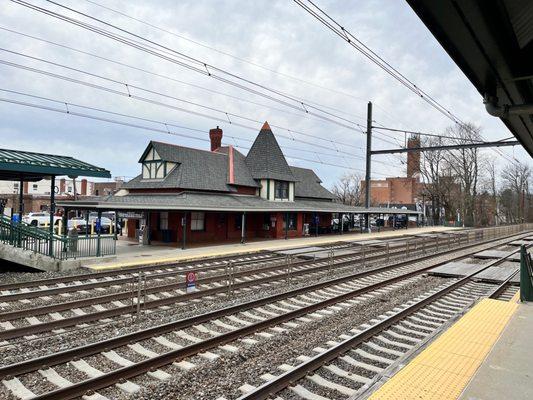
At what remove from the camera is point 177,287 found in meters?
13.4

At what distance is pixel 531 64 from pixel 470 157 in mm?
75136

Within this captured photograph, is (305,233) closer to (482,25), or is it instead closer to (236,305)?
(236,305)

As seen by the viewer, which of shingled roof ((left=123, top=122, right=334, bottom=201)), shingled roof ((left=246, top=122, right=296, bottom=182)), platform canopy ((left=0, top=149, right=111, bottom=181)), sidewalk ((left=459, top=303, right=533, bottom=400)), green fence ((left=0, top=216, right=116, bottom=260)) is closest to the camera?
sidewalk ((left=459, top=303, right=533, bottom=400))

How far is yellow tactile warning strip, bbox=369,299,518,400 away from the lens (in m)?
5.08

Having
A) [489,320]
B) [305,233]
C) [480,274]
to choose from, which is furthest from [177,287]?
[305,233]

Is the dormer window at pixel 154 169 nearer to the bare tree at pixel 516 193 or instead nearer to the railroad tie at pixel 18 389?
the railroad tie at pixel 18 389

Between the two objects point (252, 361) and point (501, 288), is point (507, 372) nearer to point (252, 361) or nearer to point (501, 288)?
point (252, 361)

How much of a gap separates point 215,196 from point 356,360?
2509 centimetres

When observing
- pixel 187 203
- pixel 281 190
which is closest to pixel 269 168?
pixel 281 190

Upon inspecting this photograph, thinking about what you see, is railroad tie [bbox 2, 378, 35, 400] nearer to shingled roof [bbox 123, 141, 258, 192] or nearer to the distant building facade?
shingled roof [bbox 123, 141, 258, 192]

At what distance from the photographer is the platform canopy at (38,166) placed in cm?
1694

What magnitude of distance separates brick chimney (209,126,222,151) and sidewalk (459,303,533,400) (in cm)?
3611

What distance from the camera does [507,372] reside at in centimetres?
565

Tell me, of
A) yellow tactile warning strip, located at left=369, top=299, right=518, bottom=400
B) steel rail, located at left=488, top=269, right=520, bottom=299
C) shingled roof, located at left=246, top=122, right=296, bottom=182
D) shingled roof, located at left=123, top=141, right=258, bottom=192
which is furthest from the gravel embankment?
shingled roof, located at left=246, top=122, right=296, bottom=182
